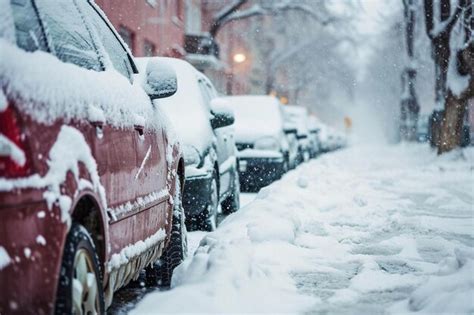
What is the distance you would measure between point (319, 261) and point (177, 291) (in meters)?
2.09

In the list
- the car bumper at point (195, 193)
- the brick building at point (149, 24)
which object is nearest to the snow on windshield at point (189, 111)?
the car bumper at point (195, 193)

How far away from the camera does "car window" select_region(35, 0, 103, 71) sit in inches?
134

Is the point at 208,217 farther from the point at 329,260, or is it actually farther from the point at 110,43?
the point at 110,43

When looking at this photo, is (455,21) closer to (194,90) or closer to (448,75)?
(448,75)

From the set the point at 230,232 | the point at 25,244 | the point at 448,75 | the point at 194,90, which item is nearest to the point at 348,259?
the point at 230,232

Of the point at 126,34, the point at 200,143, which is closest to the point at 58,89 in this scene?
the point at 200,143

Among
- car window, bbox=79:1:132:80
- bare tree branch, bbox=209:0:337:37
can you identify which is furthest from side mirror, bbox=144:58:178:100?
bare tree branch, bbox=209:0:337:37

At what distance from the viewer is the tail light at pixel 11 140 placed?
2518mm

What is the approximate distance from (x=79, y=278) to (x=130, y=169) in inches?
42.8

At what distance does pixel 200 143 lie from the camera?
312 inches

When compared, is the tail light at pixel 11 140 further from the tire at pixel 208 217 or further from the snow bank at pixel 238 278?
the tire at pixel 208 217

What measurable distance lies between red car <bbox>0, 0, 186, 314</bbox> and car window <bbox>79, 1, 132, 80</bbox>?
0.7 inches

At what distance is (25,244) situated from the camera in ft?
8.52

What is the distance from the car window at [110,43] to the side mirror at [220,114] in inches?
137
